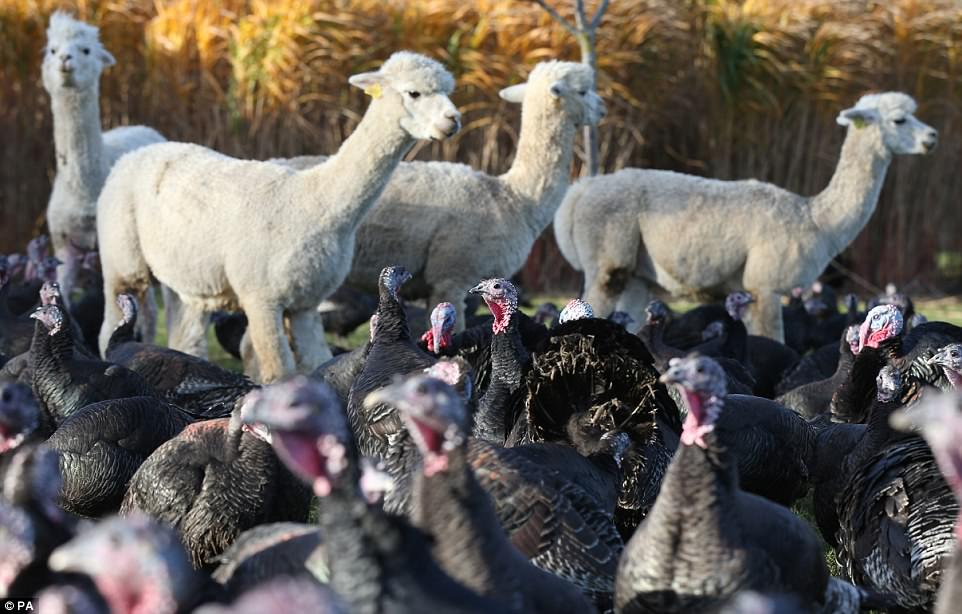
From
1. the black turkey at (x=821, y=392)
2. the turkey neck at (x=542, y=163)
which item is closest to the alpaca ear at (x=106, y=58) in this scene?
the turkey neck at (x=542, y=163)

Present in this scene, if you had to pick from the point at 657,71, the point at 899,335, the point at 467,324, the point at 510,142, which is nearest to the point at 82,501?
the point at 899,335

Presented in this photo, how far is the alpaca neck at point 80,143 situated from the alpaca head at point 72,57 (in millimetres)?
86

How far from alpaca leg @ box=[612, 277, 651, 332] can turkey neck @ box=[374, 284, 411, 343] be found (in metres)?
4.44

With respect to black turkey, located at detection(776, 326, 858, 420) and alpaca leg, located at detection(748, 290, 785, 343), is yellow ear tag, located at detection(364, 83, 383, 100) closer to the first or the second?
black turkey, located at detection(776, 326, 858, 420)

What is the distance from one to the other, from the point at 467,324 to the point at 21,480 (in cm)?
664

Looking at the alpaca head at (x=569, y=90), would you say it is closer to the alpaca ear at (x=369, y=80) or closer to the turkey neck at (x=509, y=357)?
the alpaca ear at (x=369, y=80)

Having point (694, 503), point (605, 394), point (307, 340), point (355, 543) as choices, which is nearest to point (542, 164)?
point (307, 340)

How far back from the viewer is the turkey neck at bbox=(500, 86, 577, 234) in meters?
9.50

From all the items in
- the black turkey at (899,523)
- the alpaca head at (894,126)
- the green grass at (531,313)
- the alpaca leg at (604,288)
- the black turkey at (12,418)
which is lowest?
the green grass at (531,313)

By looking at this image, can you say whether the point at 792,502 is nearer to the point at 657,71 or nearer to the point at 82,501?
Result: the point at 82,501

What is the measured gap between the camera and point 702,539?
3.57 metres

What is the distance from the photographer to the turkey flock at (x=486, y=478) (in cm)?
311

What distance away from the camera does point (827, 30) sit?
46.2 ft

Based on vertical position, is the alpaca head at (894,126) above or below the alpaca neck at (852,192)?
above
